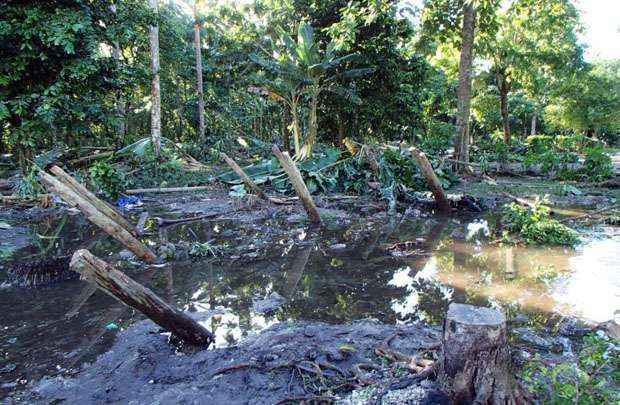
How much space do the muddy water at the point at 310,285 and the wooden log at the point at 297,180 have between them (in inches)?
25.5

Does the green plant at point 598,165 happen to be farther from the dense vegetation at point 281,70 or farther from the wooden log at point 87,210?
the wooden log at point 87,210

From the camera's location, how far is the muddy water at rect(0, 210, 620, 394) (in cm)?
400

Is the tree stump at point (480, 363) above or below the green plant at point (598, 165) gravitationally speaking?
below

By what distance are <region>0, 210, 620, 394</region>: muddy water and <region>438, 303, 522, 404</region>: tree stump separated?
5.67 feet

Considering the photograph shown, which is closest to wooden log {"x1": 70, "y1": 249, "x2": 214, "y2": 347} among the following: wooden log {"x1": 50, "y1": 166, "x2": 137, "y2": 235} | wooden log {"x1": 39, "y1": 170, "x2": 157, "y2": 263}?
wooden log {"x1": 39, "y1": 170, "x2": 157, "y2": 263}

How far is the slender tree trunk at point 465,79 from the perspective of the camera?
507 inches

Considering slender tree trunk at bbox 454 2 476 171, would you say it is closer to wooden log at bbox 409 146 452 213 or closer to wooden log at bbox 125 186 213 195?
wooden log at bbox 409 146 452 213

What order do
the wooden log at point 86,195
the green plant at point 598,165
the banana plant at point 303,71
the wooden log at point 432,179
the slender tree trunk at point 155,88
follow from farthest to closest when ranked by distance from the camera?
the slender tree trunk at point 155,88 < the banana plant at point 303,71 < the green plant at point 598,165 < the wooden log at point 432,179 < the wooden log at point 86,195

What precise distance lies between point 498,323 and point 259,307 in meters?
2.72

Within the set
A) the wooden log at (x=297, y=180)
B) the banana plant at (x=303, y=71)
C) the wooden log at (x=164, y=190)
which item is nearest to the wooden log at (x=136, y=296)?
the wooden log at (x=297, y=180)

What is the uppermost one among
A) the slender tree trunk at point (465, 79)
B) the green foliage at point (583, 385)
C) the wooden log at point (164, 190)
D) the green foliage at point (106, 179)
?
the slender tree trunk at point (465, 79)

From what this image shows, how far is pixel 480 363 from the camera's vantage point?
2.52 metres

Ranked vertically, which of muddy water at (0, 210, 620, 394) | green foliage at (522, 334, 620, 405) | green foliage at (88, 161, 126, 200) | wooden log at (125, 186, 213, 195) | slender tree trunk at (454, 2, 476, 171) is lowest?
muddy water at (0, 210, 620, 394)

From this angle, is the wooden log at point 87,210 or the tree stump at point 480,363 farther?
the wooden log at point 87,210
